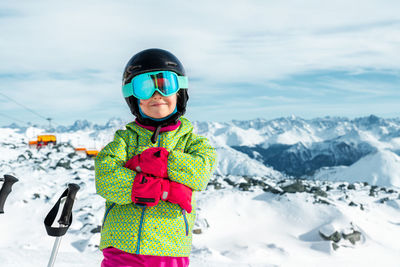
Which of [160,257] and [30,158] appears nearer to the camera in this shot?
[160,257]

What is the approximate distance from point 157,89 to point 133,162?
1.72 feet

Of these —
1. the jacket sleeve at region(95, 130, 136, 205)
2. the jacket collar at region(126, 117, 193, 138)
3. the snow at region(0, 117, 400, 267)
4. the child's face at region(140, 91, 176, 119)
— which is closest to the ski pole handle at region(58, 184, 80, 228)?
the jacket sleeve at region(95, 130, 136, 205)

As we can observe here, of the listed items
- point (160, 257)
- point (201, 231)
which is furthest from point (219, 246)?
point (160, 257)

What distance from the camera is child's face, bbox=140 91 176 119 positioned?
8.53 feet

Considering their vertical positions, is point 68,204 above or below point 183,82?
below

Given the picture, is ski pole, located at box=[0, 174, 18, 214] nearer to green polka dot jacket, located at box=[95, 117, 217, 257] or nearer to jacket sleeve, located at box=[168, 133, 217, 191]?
green polka dot jacket, located at box=[95, 117, 217, 257]

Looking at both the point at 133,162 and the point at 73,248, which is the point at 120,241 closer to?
the point at 133,162

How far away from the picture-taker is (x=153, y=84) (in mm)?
2551

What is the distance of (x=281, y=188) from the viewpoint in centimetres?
1360

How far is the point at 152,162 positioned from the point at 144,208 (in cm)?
34

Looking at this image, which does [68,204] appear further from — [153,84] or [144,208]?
[153,84]

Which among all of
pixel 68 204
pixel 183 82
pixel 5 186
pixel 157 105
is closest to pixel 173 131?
pixel 157 105

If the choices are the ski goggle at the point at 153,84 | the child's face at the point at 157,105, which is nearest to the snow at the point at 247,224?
the child's face at the point at 157,105

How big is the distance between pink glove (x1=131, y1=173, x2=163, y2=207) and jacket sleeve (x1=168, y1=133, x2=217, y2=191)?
0.11 meters
